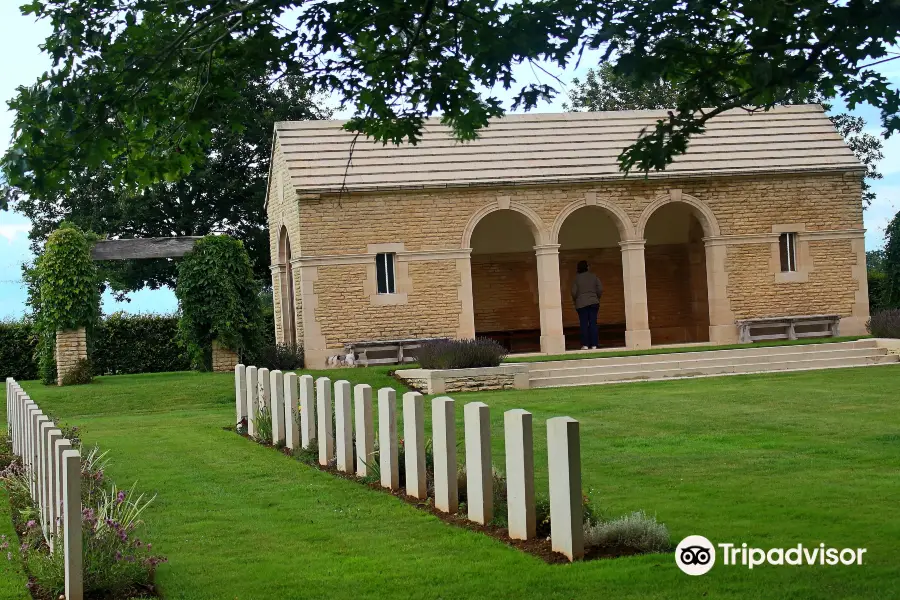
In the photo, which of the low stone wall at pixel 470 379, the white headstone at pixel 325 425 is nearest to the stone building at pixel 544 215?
the low stone wall at pixel 470 379

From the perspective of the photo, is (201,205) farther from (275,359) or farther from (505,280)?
(275,359)

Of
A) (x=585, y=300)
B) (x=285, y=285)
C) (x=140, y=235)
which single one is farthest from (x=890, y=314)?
(x=140, y=235)

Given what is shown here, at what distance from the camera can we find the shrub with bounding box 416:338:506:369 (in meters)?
21.6

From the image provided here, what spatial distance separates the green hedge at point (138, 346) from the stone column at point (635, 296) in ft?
38.4

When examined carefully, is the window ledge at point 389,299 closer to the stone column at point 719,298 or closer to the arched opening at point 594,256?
the arched opening at point 594,256

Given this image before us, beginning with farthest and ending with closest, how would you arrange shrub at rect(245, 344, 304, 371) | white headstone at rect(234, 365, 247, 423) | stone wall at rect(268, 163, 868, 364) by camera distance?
1. stone wall at rect(268, 163, 868, 364)
2. shrub at rect(245, 344, 304, 371)
3. white headstone at rect(234, 365, 247, 423)

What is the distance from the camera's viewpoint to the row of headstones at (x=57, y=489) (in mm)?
6590

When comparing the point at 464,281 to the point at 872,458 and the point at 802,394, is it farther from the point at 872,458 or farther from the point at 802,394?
the point at 872,458

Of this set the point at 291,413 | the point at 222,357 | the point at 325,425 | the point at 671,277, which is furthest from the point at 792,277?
the point at 325,425

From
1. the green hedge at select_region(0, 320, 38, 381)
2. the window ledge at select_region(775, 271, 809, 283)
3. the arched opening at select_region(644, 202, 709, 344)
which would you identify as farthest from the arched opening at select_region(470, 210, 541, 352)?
the green hedge at select_region(0, 320, 38, 381)

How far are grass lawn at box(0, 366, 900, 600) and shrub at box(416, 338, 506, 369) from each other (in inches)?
172

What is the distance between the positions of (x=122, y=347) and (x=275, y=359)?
7246 mm

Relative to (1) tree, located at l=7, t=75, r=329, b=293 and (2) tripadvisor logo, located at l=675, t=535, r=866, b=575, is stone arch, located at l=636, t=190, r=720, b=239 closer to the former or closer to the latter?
(1) tree, located at l=7, t=75, r=329, b=293

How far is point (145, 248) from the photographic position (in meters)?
25.0
